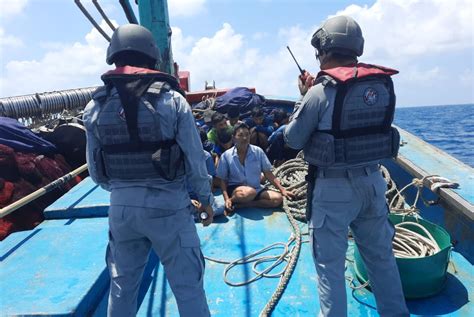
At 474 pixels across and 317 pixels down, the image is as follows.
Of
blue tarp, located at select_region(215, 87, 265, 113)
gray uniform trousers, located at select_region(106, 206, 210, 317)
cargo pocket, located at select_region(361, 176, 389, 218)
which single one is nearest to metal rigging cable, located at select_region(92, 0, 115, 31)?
gray uniform trousers, located at select_region(106, 206, 210, 317)

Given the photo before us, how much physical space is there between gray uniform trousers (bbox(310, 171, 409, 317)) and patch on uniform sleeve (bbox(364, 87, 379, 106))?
407 mm

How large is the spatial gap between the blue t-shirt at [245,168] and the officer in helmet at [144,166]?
2.49 m

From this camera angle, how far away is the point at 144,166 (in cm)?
193

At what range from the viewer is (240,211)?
4430mm

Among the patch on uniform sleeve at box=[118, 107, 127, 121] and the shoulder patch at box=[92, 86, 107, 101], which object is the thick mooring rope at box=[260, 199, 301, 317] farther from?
the shoulder patch at box=[92, 86, 107, 101]

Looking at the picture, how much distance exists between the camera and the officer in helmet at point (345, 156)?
2041mm

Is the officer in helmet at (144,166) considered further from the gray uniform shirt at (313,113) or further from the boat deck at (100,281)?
the gray uniform shirt at (313,113)

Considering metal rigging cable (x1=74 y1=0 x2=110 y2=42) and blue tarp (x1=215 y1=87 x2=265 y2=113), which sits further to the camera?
blue tarp (x1=215 y1=87 x2=265 y2=113)

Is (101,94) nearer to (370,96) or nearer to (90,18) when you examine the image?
(370,96)

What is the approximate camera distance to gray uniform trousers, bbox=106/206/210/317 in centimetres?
193

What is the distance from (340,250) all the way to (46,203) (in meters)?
3.62

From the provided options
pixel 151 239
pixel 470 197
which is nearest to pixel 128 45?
pixel 151 239

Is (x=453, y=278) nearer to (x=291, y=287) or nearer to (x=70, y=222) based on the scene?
(x=291, y=287)

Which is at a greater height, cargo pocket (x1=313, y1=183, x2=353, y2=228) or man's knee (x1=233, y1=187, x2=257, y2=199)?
cargo pocket (x1=313, y1=183, x2=353, y2=228)
